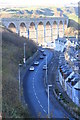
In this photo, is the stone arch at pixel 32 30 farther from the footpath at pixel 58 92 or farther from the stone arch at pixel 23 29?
the footpath at pixel 58 92

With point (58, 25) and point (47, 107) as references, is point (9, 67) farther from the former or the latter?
point (58, 25)

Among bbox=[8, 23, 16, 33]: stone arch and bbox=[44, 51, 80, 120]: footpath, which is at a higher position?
bbox=[44, 51, 80, 120]: footpath

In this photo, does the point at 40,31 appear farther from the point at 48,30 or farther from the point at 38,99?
the point at 38,99

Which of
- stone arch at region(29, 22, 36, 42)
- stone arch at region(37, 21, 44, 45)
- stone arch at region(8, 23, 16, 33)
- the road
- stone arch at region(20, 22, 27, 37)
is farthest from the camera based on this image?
stone arch at region(37, 21, 44, 45)

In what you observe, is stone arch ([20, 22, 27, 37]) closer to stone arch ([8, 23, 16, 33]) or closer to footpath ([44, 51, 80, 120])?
stone arch ([8, 23, 16, 33])

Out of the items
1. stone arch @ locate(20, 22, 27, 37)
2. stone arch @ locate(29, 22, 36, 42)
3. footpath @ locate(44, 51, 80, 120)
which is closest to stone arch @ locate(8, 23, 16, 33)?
stone arch @ locate(20, 22, 27, 37)

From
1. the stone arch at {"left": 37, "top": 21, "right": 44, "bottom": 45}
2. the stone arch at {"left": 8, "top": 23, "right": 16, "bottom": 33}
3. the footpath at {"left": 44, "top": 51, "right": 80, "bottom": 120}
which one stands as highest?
the footpath at {"left": 44, "top": 51, "right": 80, "bottom": 120}

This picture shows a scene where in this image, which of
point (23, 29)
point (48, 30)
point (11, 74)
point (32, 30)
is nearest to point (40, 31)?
point (48, 30)
